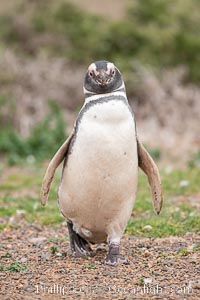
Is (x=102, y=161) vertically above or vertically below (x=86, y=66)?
below

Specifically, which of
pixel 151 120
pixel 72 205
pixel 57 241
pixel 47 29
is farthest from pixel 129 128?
pixel 47 29

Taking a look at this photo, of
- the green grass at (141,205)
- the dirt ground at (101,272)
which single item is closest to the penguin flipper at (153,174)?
the dirt ground at (101,272)

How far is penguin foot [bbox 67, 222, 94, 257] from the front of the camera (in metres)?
6.16

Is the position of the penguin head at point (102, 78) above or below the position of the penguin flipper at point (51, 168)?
above

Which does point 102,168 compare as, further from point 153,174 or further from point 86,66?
point 86,66

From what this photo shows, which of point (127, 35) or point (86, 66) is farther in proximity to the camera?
point (127, 35)

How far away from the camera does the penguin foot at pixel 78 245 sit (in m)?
6.16

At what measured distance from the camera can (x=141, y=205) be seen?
8438 millimetres

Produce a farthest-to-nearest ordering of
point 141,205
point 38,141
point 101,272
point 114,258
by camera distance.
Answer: point 38,141 → point 141,205 → point 114,258 → point 101,272

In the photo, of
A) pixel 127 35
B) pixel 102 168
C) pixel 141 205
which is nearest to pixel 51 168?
pixel 102 168

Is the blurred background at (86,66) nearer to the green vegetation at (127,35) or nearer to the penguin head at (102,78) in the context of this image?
the green vegetation at (127,35)

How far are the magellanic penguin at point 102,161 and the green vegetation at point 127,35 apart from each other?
8.71m

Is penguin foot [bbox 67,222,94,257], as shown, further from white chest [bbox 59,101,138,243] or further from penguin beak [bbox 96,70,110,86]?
penguin beak [bbox 96,70,110,86]

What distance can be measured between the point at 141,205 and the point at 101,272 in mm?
2859
